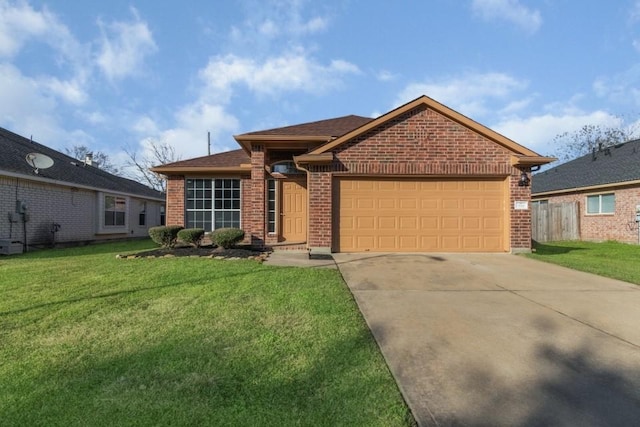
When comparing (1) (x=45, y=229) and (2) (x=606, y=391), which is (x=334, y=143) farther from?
(1) (x=45, y=229)

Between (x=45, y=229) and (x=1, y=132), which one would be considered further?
(x=1, y=132)

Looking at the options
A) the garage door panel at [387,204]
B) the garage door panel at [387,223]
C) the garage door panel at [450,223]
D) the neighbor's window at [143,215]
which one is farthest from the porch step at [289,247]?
the neighbor's window at [143,215]

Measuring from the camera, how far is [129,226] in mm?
18797

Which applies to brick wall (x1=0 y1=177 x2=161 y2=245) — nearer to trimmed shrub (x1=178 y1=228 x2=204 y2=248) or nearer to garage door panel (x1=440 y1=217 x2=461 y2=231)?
trimmed shrub (x1=178 y1=228 x2=204 y2=248)

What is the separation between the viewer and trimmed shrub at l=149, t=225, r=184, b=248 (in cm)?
1080

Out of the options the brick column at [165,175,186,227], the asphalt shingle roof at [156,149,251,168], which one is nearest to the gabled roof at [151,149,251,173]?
the asphalt shingle roof at [156,149,251,168]

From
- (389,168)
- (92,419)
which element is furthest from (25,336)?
(389,168)

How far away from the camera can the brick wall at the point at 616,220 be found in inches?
599

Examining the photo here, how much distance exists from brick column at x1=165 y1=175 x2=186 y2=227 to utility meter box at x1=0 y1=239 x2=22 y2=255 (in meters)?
4.37

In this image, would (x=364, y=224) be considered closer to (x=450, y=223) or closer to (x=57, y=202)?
(x=450, y=223)

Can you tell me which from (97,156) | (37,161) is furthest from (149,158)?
(37,161)

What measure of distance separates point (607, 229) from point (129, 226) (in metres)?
21.5

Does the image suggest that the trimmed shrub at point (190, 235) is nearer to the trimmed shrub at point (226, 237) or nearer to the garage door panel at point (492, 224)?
the trimmed shrub at point (226, 237)

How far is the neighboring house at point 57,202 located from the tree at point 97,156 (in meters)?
27.8
